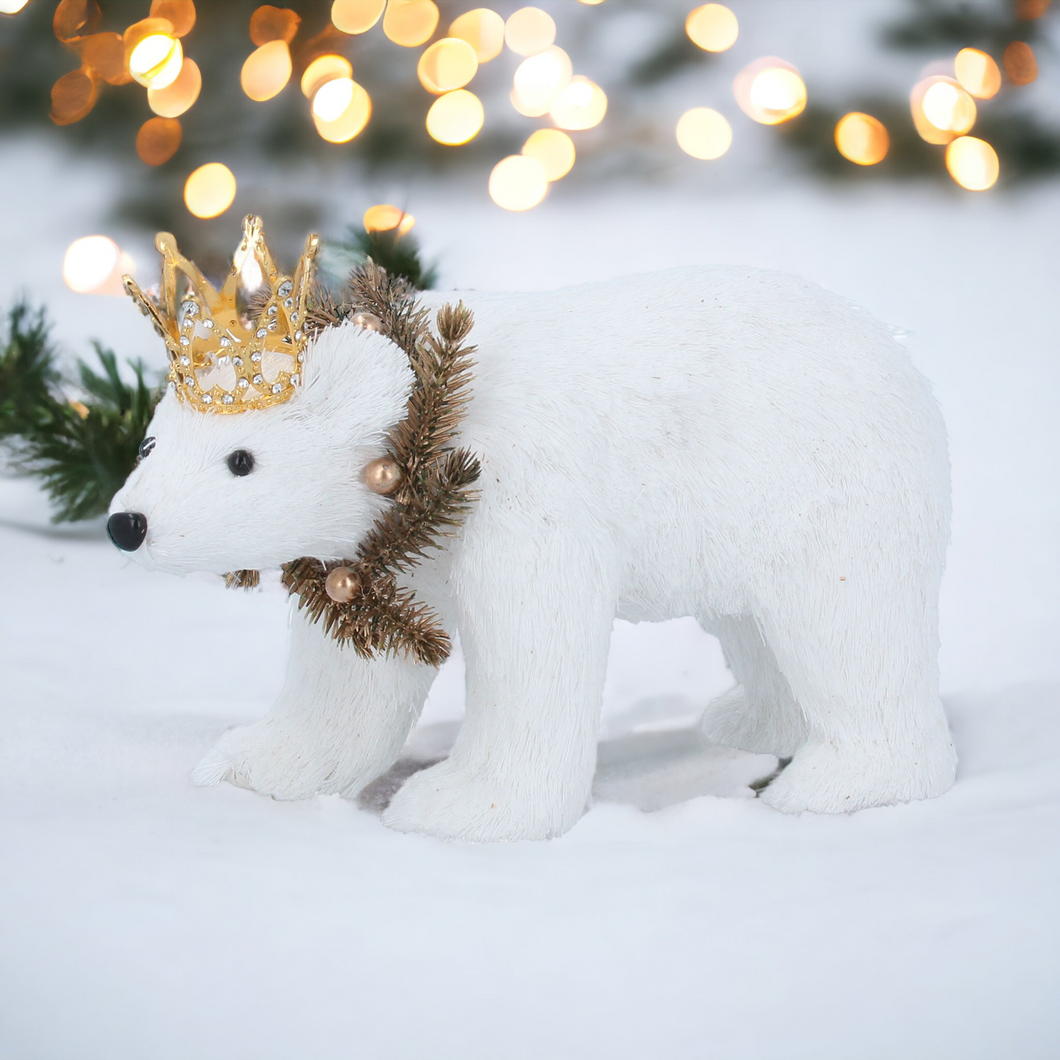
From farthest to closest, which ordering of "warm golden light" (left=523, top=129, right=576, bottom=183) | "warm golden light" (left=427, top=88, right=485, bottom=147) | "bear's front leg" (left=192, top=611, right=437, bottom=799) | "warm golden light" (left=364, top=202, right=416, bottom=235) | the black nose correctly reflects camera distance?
"warm golden light" (left=523, top=129, right=576, bottom=183) → "warm golden light" (left=427, top=88, right=485, bottom=147) → "warm golden light" (left=364, top=202, right=416, bottom=235) → "bear's front leg" (left=192, top=611, right=437, bottom=799) → the black nose

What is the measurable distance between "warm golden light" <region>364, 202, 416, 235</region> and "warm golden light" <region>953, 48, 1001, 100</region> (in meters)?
0.80

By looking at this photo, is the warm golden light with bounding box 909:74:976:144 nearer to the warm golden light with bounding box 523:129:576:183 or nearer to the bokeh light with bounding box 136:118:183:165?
the warm golden light with bounding box 523:129:576:183

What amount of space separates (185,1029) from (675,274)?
689 millimetres

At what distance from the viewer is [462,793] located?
891 mm

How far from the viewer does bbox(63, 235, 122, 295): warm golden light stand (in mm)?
1614

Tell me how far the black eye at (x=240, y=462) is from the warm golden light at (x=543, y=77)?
1055 millimetres

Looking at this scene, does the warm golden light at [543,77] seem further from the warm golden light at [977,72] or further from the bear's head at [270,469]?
the bear's head at [270,469]

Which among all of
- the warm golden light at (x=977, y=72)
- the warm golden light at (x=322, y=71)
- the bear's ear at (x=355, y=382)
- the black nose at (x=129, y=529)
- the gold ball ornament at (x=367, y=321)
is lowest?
the black nose at (x=129, y=529)

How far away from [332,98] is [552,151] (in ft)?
1.27

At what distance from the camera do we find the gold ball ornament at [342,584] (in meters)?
0.86

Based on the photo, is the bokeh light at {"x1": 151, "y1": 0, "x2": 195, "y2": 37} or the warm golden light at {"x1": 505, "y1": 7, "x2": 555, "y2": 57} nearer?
the bokeh light at {"x1": 151, "y1": 0, "x2": 195, "y2": 37}

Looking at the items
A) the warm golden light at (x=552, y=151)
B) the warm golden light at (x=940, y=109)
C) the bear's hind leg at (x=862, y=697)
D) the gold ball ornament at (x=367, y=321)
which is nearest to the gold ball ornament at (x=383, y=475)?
the gold ball ornament at (x=367, y=321)

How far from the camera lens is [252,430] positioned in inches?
33.3

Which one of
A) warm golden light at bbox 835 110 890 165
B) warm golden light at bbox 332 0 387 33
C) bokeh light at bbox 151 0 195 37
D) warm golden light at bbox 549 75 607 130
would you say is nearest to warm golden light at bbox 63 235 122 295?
bokeh light at bbox 151 0 195 37
